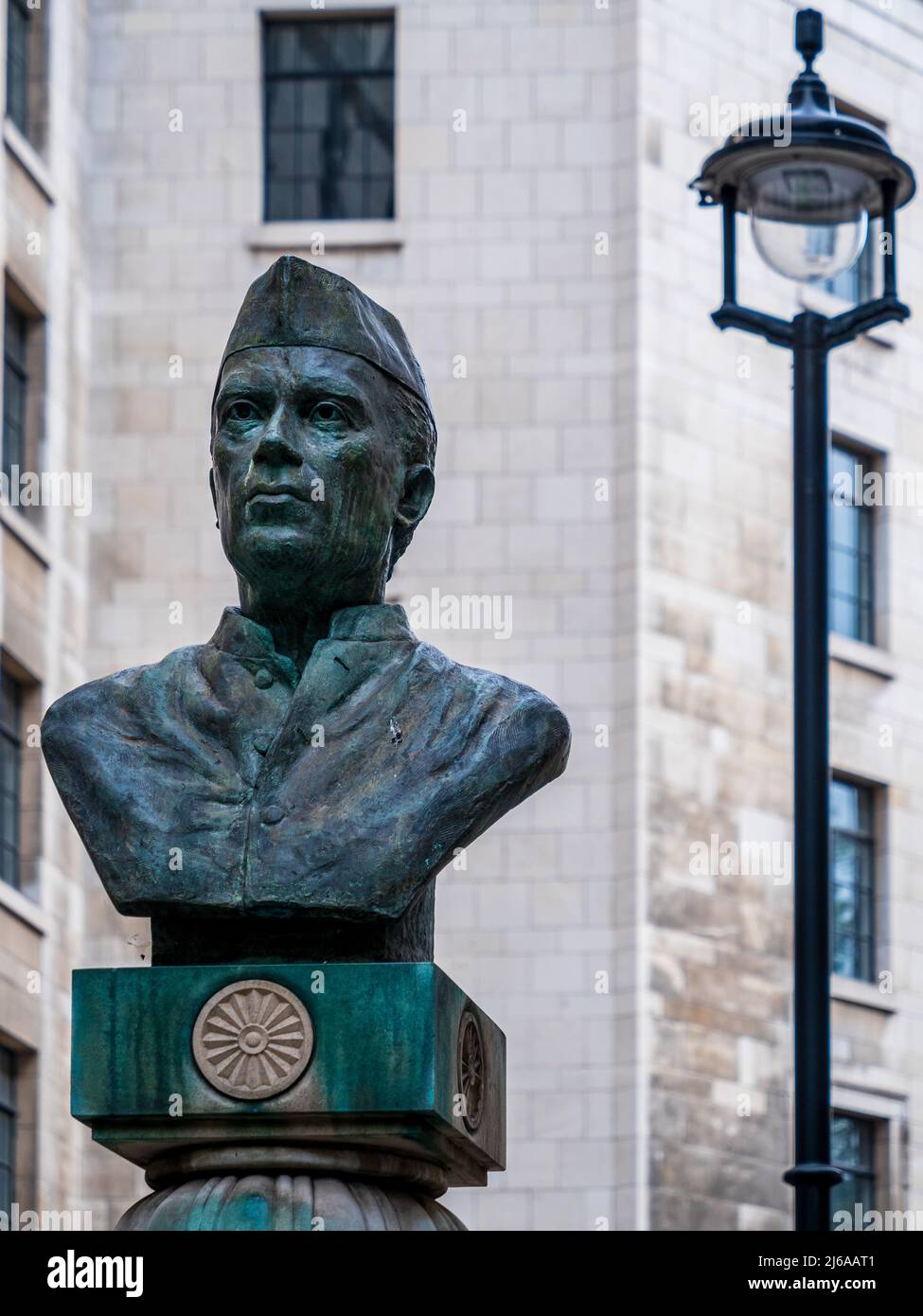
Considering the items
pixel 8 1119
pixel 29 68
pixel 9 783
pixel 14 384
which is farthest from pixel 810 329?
pixel 29 68

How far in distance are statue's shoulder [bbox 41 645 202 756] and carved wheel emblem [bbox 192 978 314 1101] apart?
850mm

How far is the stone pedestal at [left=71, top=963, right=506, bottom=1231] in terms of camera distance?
8375 mm

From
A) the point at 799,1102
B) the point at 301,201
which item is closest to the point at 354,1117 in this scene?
the point at 799,1102

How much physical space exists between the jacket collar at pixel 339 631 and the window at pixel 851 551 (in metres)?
22.2

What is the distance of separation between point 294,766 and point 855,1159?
22.3m

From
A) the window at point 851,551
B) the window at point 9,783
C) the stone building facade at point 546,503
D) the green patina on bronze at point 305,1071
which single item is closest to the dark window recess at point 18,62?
the stone building facade at point 546,503

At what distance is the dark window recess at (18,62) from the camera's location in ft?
90.7

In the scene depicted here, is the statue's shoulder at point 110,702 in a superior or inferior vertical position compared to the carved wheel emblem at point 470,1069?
superior

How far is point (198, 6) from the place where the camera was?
2956cm

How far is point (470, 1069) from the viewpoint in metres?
8.85

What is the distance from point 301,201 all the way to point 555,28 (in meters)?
2.51

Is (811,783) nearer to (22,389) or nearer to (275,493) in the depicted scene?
(275,493)

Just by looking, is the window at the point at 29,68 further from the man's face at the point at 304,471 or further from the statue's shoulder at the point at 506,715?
the statue's shoulder at the point at 506,715

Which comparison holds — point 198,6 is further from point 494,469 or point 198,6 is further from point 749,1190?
point 749,1190
